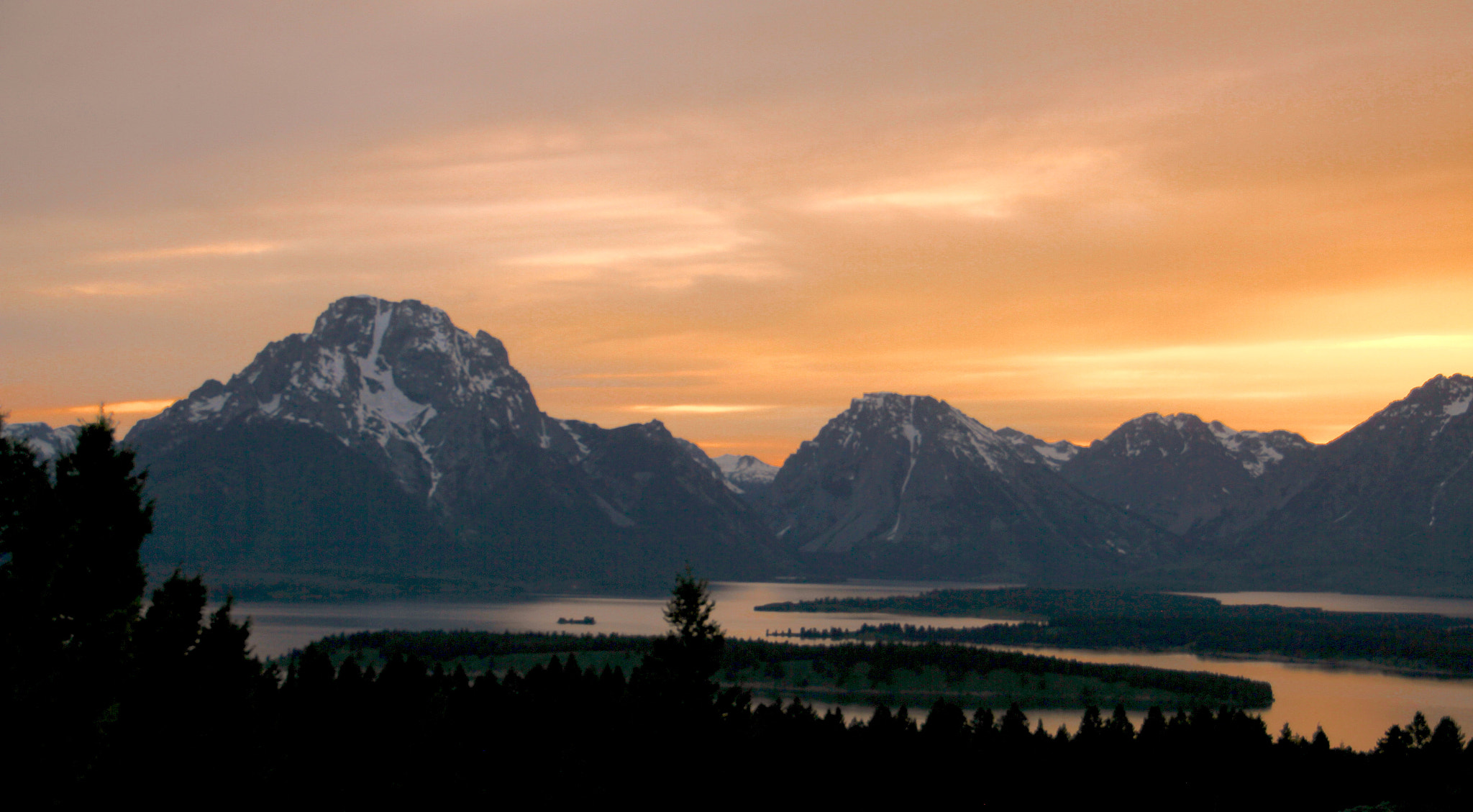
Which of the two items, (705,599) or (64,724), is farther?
(705,599)

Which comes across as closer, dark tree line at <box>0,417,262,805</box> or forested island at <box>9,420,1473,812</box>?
dark tree line at <box>0,417,262,805</box>

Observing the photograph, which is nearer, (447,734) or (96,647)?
(96,647)

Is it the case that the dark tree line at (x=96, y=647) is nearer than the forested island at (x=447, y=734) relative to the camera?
Yes

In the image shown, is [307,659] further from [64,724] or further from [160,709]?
[64,724]

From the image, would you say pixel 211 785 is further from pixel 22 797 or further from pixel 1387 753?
pixel 1387 753

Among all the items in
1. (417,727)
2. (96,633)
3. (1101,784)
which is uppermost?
(96,633)

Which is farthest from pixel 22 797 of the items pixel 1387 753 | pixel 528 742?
pixel 1387 753

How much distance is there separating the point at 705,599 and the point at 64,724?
2336 cm

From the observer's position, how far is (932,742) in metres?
112

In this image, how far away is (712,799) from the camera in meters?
50.1

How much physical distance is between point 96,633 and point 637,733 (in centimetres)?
1981

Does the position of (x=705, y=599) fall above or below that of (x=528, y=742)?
above

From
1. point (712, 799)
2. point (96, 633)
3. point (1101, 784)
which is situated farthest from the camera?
point (1101, 784)

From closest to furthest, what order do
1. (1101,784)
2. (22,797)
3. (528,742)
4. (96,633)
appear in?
(22,797) < (96,633) < (528,742) < (1101,784)
